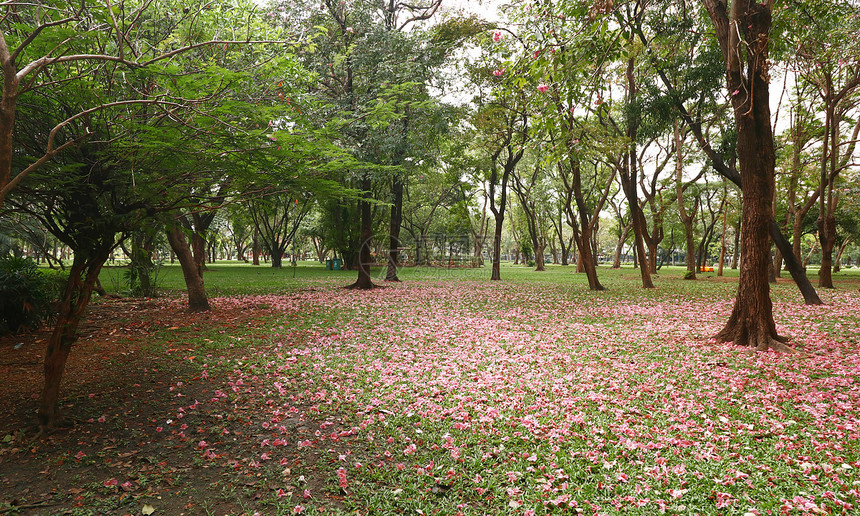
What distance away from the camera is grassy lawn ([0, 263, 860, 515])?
3.19 m

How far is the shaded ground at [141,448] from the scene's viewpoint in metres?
3.13

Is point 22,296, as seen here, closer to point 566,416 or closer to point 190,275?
point 190,275

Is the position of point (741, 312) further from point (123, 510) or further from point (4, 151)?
point (4, 151)

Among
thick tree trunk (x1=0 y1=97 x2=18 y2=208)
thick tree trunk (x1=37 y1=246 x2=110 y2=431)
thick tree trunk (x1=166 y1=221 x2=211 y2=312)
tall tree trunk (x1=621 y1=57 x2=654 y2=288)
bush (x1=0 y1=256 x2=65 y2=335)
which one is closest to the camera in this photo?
thick tree trunk (x1=0 y1=97 x2=18 y2=208)

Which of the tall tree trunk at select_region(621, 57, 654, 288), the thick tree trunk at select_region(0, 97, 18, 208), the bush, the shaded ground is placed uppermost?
the tall tree trunk at select_region(621, 57, 654, 288)

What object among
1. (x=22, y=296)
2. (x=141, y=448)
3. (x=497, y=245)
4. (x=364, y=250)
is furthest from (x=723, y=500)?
(x=497, y=245)

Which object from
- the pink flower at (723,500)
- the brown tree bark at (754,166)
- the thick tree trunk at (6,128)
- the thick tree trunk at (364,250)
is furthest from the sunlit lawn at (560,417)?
the thick tree trunk at (364,250)

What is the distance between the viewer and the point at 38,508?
3.01m

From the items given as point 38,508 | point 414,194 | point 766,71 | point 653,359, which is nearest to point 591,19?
point 766,71

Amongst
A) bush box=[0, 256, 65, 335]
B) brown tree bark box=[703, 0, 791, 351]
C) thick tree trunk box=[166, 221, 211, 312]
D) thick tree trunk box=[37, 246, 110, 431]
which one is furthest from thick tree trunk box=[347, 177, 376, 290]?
thick tree trunk box=[37, 246, 110, 431]

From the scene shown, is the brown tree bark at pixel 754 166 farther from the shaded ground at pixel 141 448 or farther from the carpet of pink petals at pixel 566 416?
the shaded ground at pixel 141 448

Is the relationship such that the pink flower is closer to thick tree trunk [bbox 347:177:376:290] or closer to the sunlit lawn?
the sunlit lawn

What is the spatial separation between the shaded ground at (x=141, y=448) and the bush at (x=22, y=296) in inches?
77.0

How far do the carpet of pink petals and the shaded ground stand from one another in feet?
0.59
